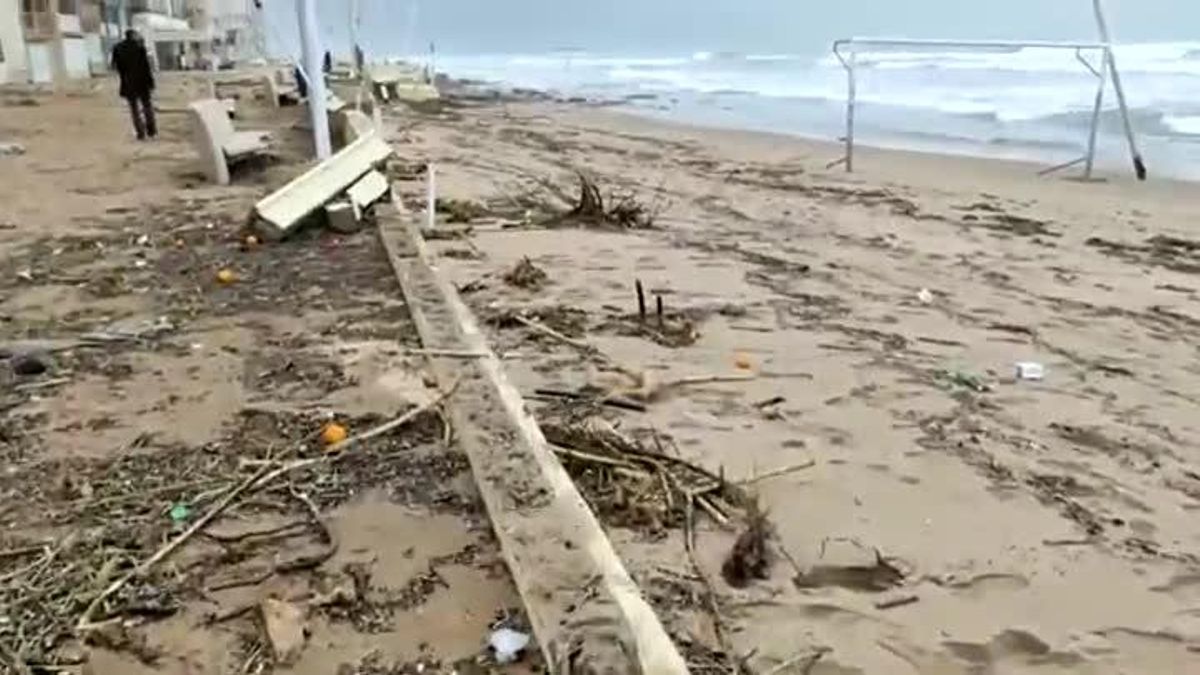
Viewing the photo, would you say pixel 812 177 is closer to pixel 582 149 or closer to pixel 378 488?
pixel 582 149

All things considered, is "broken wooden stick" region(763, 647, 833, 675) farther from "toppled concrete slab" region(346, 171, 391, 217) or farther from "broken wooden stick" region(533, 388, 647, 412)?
"toppled concrete slab" region(346, 171, 391, 217)

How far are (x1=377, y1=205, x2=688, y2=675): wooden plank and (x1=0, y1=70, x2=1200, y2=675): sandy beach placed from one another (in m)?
0.12

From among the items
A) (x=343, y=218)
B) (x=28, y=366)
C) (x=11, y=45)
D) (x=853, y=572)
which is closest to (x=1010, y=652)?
(x=853, y=572)

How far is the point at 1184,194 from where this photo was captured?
14953 mm

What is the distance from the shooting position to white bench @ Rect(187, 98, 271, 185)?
11.9 meters

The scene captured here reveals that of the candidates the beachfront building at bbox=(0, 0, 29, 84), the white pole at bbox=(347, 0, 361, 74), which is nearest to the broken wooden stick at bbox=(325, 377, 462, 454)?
the white pole at bbox=(347, 0, 361, 74)

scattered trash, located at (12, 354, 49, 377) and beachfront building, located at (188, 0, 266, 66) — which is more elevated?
beachfront building, located at (188, 0, 266, 66)

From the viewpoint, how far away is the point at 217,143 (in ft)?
39.2

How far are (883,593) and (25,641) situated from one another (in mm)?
2429

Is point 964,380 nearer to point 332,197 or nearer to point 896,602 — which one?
point 896,602

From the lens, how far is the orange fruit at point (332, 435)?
4.41 meters

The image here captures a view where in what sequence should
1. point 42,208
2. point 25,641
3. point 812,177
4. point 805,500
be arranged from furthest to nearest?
1. point 812,177
2. point 42,208
3. point 805,500
4. point 25,641

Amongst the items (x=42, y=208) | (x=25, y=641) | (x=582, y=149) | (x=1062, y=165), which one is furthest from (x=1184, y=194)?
(x=25, y=641)

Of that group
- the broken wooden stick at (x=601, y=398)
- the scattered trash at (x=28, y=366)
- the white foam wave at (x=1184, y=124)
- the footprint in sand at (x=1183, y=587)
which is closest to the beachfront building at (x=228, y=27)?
the white foam wave at (x=1184, y=124)
